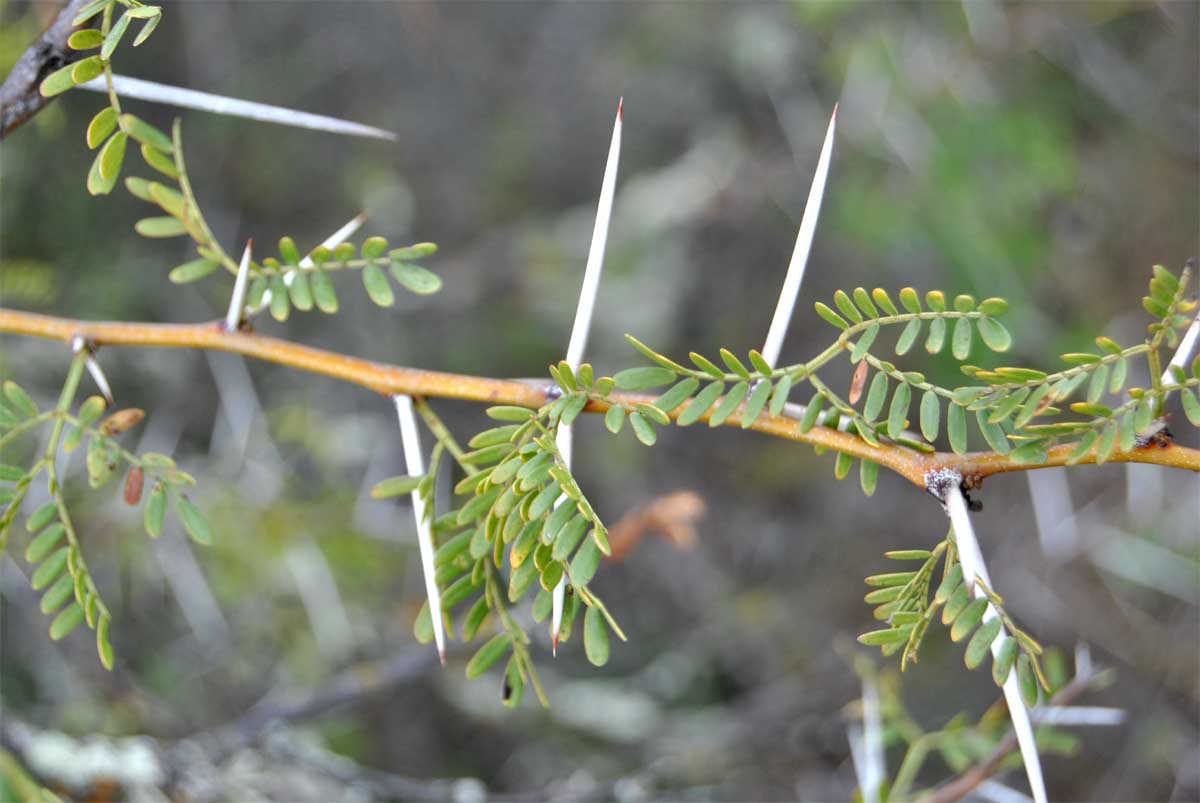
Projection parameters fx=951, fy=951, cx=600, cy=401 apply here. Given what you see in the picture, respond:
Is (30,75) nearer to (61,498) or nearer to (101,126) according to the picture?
(101,126)

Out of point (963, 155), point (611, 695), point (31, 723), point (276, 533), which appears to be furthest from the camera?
point (963, 155)

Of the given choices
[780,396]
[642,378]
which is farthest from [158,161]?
[780,396]

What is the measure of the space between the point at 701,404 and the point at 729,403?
0.07 feet

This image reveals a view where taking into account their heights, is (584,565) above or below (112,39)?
below

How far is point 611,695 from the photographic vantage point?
2160mm

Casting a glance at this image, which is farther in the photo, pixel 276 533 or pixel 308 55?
pixel 308 55

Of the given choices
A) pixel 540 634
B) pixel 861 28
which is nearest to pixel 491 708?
pixel 540 634

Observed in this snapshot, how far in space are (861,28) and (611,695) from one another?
1820 mm

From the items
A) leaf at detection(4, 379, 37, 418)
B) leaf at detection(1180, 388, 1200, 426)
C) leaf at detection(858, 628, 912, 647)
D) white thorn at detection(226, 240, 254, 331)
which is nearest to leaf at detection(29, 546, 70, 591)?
leaf at detection(4, 379, 37, 418)

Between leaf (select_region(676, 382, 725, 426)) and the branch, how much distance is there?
1.84 feet

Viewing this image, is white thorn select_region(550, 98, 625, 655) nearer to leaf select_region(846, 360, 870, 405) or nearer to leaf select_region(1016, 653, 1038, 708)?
leaf select_region(846, 360, 870, 405)

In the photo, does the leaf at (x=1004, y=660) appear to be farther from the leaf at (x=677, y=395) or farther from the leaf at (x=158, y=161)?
the leaf at (x=158, y=161)

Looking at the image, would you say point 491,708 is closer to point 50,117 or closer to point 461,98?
point 50,117

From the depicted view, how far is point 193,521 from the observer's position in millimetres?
837
